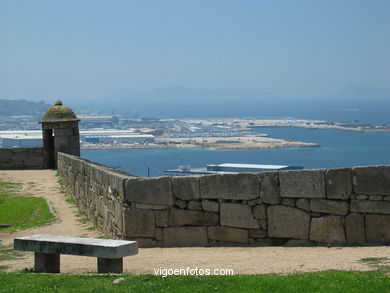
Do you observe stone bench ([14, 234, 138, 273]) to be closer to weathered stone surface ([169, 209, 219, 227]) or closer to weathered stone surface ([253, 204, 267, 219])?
weathered stone surface ([169, 209, 219, 227])

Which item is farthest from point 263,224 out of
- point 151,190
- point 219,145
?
point 219,145

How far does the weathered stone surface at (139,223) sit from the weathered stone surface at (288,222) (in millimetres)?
1575

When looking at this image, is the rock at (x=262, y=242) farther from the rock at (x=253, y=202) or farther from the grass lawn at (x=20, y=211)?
the grass lawn at (x=20, y=211)

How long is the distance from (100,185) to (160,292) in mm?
5159

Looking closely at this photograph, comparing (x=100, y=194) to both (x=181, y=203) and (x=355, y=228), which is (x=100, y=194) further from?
(x=355, y=228)

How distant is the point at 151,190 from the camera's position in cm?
854

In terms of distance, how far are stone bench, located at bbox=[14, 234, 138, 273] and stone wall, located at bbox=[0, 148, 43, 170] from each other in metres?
14.9

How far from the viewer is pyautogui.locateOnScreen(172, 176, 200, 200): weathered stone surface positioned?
8.35m

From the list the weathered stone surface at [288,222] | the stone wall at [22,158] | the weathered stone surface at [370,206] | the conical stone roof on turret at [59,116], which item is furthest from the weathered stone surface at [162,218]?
the stone wall at [22,158]

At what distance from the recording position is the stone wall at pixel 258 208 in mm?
7504

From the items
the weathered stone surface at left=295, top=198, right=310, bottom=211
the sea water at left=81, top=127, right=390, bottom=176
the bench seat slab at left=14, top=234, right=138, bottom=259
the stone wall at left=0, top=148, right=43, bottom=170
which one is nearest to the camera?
the bench seat slab at left=14, top=234, right=138, bottom=259

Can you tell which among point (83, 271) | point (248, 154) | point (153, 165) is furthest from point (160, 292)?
point (248, 154)

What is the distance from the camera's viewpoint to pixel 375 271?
611 cm

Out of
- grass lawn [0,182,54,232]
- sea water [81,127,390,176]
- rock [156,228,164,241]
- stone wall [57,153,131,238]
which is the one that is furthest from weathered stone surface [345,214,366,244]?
sea water [81,127,390,176]
